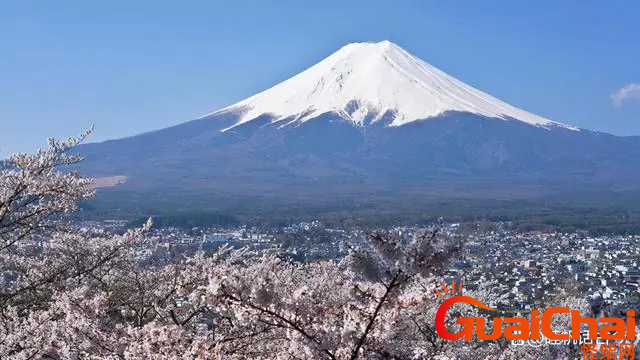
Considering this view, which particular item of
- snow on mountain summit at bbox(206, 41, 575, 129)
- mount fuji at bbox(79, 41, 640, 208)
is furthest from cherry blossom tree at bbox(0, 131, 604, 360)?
snow on mountain summit at bbox(206, 41, 575, 129)

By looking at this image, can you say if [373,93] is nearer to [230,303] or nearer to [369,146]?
[369,146]

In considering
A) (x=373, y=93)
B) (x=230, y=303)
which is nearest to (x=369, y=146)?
(x=373, y=93)

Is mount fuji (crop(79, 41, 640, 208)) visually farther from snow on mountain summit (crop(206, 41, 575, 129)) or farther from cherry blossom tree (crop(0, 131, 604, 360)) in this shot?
cherry blossom tree (crop(0, 131, 604, 360))

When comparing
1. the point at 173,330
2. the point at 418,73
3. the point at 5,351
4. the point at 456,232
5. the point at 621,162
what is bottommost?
the point at 621,162

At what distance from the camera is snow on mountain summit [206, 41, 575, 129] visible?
131750 mm

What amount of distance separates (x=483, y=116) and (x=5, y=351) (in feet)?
425

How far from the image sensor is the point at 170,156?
11131 cm

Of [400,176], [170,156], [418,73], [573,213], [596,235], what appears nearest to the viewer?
[596,235]

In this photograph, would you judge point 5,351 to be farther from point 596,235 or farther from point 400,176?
point 400,176

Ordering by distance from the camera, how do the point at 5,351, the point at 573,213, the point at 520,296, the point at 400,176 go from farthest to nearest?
1. the point at 400,176
2. the point at 573,213
3. the point at 520,296
4. the point at 5,351

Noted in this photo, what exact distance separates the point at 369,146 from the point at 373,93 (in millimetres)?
19891

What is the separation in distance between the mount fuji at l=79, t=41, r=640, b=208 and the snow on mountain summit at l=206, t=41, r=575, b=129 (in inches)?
10.7

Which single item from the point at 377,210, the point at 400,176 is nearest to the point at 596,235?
the point at 377,210

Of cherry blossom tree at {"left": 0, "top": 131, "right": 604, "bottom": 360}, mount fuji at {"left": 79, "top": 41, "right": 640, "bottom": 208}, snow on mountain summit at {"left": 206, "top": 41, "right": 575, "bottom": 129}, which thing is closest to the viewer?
cherry blossom tree at {"left": 0, "top": 131, "right": 604, "bottom": 360}
